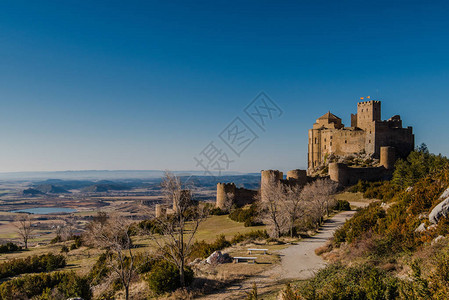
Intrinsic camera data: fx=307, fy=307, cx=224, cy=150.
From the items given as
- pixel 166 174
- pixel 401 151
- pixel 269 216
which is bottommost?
pixel 269 216

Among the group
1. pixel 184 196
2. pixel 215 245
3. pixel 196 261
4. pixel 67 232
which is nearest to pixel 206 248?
pixel 215 245

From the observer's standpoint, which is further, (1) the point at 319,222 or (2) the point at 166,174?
(1) the point at 319,222

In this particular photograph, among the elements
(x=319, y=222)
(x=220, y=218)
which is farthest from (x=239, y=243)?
(x=220, y=218)

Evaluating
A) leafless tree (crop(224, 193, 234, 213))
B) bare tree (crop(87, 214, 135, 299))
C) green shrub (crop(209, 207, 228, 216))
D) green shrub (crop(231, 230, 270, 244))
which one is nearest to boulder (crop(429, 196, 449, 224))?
bare tree (crop(87, 214, 135, 299))

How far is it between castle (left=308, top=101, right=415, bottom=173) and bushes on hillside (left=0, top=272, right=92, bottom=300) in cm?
4499

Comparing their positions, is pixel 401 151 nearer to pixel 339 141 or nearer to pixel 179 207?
pixel 339 141

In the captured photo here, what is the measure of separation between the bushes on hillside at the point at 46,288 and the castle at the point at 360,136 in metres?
45.0

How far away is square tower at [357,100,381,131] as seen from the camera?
166 ft

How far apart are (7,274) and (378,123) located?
159ft

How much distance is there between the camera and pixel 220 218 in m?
36.6

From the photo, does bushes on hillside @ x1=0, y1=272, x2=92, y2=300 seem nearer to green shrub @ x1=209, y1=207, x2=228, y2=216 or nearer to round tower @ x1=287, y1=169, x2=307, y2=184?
green shrub @ x1=209, y1=207, x2=228, y2=216

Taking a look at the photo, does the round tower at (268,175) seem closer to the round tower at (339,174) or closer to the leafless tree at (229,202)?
the leafless tree at (229,202)

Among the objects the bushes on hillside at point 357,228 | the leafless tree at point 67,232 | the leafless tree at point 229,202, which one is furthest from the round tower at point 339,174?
the leafless tree at point 67,232

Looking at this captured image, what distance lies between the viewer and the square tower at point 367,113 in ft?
166
